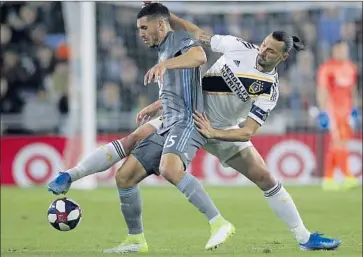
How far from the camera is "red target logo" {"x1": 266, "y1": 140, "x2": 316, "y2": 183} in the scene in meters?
18.8

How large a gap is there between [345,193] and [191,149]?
345 inches

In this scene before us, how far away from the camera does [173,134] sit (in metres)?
8.77

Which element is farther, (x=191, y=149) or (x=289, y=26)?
(x=289, y=26)

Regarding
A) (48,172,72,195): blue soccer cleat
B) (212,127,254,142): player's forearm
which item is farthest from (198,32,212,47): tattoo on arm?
(48,172,72,195): blue soccer cleat

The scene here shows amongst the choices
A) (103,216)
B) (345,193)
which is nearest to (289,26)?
(345,193)

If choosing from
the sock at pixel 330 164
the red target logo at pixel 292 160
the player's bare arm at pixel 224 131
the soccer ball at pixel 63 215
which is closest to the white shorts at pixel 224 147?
the player's bare arm at pixel 224 131

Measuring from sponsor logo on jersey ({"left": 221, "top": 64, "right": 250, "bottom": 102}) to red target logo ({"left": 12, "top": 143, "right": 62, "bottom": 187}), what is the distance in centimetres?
994

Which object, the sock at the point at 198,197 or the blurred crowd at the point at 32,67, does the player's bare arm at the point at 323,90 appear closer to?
the blurred crowd at the point at 32,67

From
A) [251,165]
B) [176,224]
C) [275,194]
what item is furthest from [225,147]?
[176,224]

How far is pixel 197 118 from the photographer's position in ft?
28.9

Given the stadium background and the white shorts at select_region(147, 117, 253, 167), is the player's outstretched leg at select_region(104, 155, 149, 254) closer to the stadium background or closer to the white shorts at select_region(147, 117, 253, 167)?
the white shorts at select_region(147, 117, 253, 167)

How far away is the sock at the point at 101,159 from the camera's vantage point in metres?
9.07

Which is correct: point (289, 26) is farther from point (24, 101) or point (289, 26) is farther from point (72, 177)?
point (72, 177)

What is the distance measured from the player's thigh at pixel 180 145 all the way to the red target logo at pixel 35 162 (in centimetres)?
1003
